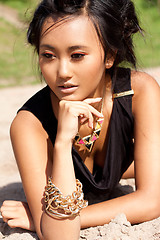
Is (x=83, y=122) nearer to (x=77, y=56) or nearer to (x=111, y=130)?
(x=111, y=130)

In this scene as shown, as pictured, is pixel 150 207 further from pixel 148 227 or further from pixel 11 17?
pixel 11 17

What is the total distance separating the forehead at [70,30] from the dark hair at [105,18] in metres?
0.04

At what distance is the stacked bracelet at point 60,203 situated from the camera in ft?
7.04

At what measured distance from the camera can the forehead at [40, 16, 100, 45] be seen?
7.03ft

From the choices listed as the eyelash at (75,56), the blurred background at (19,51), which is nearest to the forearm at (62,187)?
the eyelash at (75,56)

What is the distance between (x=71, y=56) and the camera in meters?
2.19

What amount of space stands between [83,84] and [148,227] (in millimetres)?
916

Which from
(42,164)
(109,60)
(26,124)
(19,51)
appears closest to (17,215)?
(42,164)

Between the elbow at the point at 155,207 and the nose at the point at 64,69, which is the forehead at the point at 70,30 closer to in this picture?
the nose at the point at 64,69

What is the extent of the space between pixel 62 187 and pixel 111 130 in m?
0.59

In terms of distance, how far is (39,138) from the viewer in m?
2.41

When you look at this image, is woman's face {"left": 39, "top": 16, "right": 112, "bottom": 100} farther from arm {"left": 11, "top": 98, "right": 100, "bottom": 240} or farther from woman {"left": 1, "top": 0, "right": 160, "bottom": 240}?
arm {"left": 11, "top": 98, "right": 100, "bottom": 240}

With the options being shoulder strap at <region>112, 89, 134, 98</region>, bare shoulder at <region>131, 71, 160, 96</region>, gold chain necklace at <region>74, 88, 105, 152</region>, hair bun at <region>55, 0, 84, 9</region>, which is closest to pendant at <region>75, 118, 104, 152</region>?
gold chain necklace at <region>74, 88, 105, 152</region>

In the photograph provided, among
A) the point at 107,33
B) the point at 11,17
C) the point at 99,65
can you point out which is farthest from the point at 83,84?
the point at 11,17
